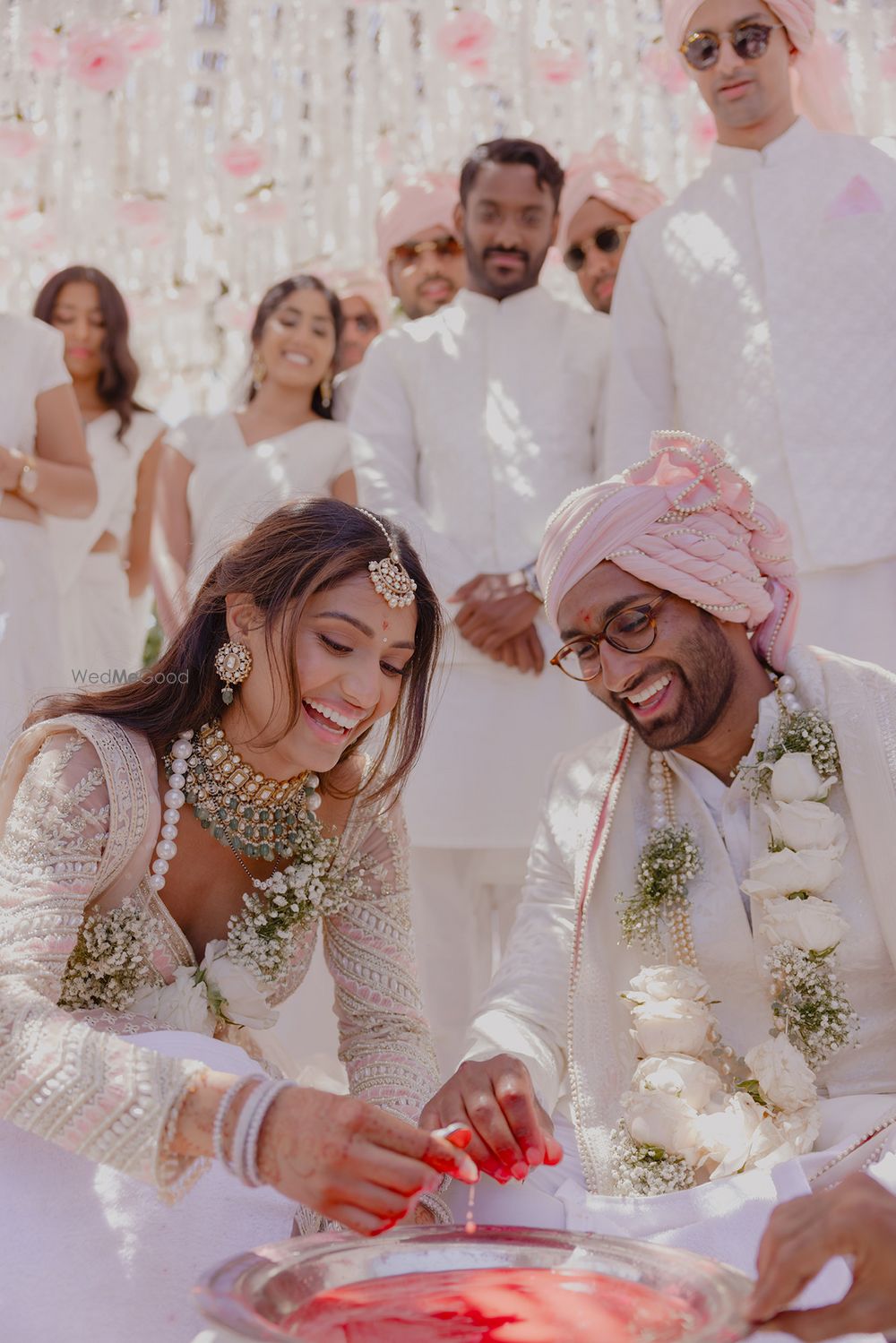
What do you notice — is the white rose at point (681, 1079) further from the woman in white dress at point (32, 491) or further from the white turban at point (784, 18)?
the white turban at point (784, 18)

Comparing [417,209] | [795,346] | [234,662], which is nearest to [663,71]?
[417,209]

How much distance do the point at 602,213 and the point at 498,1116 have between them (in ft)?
12.7

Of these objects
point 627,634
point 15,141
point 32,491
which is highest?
point 15,141

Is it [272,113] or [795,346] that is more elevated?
[272,113]

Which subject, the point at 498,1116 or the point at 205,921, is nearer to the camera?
the point at 498,1116

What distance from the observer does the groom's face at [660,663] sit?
3.34m

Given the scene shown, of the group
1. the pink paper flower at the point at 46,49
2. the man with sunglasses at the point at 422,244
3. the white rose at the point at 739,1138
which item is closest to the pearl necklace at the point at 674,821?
the white rose at the point at 739,1138

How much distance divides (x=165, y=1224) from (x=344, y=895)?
2.69ft

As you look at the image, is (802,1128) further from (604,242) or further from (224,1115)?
(604,242)

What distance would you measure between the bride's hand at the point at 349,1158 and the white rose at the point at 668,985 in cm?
99

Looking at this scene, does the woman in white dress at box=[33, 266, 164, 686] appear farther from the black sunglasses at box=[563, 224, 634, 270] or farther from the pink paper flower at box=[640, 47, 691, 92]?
the pink paper flower at box=[640, 47, 691, 92]

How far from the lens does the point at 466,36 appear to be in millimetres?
7324

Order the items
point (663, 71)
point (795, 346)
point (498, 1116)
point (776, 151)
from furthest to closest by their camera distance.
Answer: point (663, 71) < point (776, 151) < point (795, 346) < point (498, 1116)

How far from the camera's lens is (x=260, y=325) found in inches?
229
